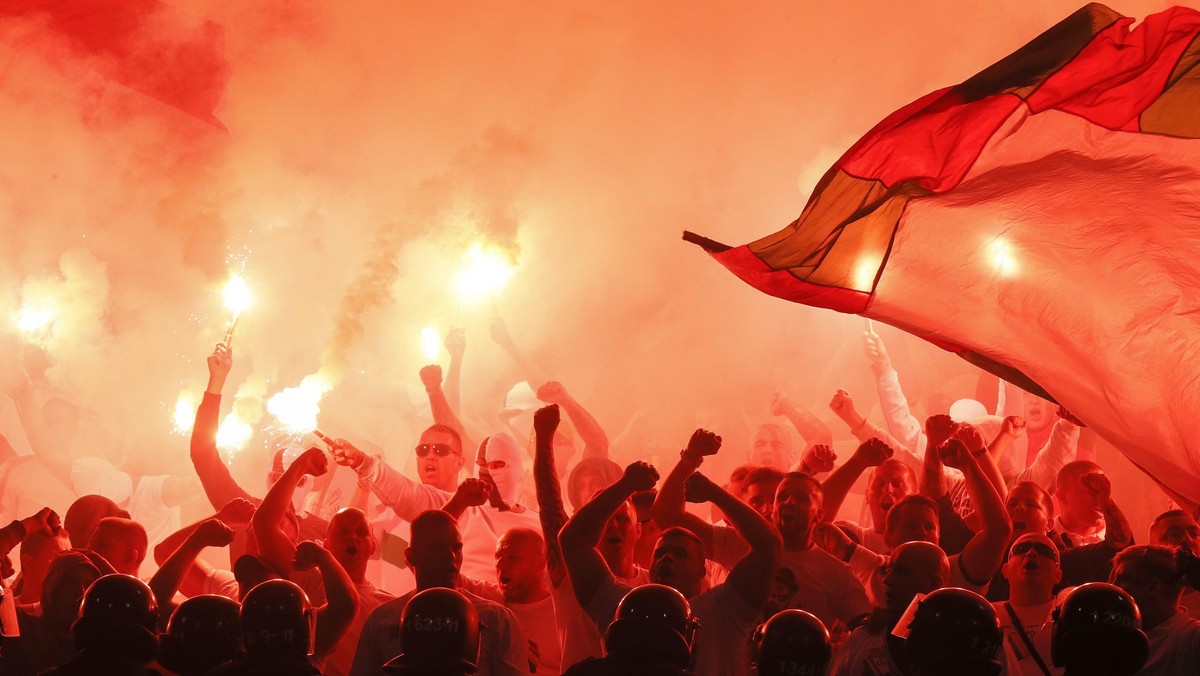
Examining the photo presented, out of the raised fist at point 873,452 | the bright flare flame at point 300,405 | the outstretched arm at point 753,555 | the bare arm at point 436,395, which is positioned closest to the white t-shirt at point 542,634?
the outstretched arm at point 753,555

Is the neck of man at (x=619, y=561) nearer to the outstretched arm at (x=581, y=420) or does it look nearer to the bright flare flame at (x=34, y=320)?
the outstretched arm at (x=581, y=420)

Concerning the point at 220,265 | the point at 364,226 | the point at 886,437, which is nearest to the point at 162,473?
the point at 220,265

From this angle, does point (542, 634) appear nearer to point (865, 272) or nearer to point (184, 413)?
point (865, 272)

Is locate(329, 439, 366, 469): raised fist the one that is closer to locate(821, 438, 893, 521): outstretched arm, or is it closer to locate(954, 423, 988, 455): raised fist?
locate(821, 438, 893, 521): outstretched arm

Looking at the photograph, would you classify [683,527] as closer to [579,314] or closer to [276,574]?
[276,574]

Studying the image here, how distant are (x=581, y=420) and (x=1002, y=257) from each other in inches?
150

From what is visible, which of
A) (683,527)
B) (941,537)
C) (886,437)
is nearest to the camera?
(683,527)

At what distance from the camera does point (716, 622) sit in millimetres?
3932

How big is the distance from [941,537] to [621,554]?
4.77 feet

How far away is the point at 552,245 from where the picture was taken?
43.2 ft

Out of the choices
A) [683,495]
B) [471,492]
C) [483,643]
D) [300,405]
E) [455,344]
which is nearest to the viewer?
[483,643]

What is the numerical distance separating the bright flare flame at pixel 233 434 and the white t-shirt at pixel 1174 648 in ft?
32.9

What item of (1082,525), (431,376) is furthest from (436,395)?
(1082,525)

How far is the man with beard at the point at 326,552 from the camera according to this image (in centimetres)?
434
